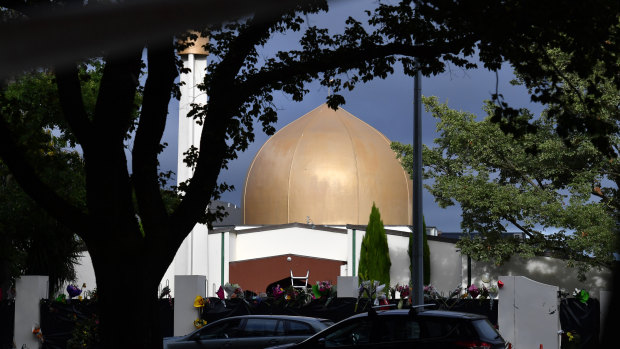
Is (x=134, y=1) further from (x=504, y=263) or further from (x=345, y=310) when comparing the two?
(x=504, y=263)

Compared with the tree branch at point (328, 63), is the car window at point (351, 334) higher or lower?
lower

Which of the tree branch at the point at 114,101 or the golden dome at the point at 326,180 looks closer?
the tree branch at the point at 114,101

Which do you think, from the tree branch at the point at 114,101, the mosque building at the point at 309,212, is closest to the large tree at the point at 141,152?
the tree branch at the point at 114,101

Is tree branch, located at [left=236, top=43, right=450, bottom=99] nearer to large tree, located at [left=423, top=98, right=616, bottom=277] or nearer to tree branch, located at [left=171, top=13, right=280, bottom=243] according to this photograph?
tree branch, located at [left=171, top=13, right=280, bottom=243]

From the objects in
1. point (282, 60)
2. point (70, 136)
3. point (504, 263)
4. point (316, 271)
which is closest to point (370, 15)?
point (282, 60)

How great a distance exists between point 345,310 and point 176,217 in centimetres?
1053

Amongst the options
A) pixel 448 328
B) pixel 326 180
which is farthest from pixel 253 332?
pixel 326 180

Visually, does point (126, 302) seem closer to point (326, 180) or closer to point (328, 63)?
point (328, 63)

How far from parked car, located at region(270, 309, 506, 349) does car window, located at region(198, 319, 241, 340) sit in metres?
3.89

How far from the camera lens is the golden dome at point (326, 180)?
4869 cm

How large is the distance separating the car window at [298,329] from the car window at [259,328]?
14.6 inches

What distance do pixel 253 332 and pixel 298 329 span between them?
1.10 metres

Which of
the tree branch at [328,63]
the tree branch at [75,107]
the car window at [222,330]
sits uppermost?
the tree branch at [328,63]

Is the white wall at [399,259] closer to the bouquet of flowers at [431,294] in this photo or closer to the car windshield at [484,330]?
the bouquet of flowers at [431,294]
